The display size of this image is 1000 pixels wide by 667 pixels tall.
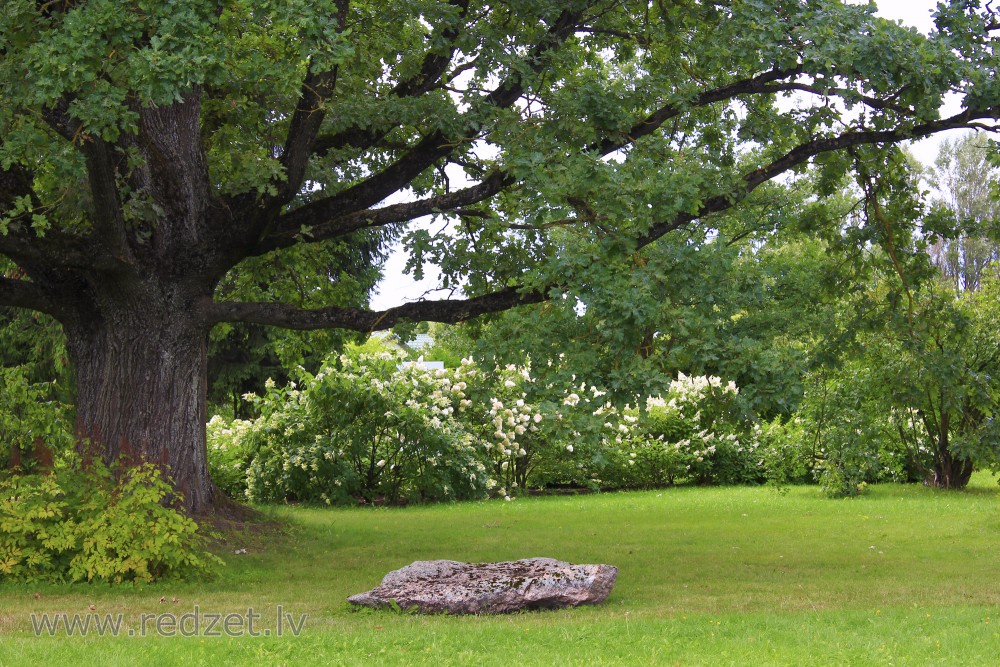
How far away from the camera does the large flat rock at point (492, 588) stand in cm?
809

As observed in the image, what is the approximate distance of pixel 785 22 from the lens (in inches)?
382

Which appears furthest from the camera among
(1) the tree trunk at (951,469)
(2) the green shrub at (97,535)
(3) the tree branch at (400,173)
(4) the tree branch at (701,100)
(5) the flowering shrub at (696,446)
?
(5) the flowering shrub at (696,446)

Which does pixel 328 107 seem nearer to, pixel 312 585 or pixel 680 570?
pixel 312 585

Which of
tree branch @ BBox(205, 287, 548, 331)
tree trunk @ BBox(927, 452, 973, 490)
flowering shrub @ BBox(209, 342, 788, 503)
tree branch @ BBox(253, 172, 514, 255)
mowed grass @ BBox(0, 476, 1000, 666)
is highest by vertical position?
tree branch @ BBox(253, 172, 514, 255)

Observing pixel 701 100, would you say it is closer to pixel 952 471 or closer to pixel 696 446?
pixel 952 471

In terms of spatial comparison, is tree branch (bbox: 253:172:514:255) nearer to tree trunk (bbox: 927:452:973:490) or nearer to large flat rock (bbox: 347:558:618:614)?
large flat rock (bbox: 347:558:618:614)

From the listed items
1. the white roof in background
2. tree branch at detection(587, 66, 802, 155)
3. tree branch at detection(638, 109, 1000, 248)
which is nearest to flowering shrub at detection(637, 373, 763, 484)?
the white roof in background

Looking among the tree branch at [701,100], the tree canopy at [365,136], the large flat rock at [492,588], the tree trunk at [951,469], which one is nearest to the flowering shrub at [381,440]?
the tree trunk at [951,469]

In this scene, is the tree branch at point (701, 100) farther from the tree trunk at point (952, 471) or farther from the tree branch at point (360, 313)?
the tree trunk at point (952, 471)

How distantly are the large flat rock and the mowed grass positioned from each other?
22 cm

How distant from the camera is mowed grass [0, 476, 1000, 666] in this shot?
655 cm

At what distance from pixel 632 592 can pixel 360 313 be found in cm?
411

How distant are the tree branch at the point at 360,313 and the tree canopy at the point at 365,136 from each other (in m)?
0.02

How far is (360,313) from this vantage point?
11.0 meters
